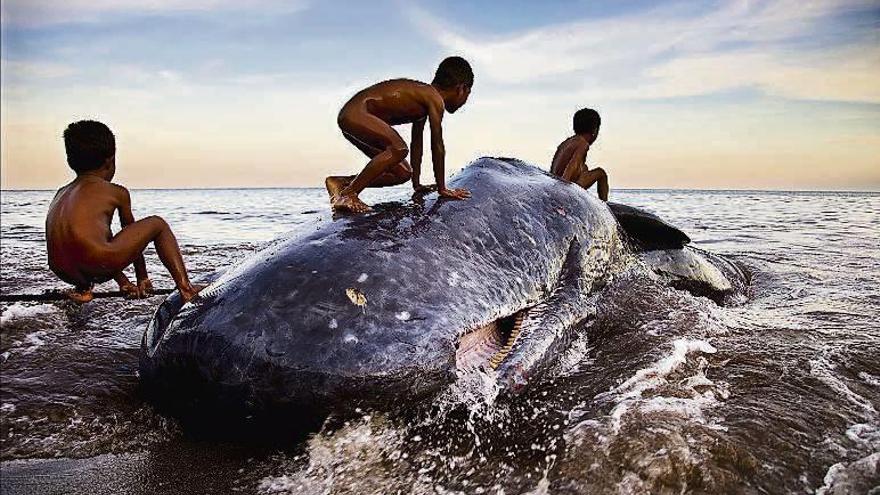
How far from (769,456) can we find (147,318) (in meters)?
4.55

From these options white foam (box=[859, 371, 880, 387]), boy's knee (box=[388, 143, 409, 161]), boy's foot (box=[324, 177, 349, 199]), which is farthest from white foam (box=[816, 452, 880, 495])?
boy's foot (box=[324, 177, 349, 199])

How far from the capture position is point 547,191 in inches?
198

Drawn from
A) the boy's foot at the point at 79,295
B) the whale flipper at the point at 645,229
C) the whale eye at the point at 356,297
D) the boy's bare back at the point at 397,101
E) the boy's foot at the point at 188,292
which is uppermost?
the boy's bare back at the point at 397,101

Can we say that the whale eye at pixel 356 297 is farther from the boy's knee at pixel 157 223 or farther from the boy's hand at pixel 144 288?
the boy's hand at pixel 144 288

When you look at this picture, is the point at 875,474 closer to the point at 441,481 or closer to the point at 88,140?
→ the point at 441,481

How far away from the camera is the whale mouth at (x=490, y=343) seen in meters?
3.45

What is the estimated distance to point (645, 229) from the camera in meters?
6.09

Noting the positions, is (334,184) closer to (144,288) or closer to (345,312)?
(144,288)

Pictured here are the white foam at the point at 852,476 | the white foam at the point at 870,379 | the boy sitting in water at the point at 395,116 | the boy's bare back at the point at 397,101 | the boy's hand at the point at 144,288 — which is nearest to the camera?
the white foam at the point at 852,476

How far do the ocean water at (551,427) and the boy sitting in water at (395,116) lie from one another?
101cm

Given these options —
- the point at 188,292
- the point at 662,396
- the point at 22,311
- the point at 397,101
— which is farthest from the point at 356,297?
the point at 22,311

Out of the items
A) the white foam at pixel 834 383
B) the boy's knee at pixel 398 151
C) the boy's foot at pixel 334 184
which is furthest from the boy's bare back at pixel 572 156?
the white foam at pixel 834 383

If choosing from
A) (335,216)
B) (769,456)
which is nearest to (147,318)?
(335,216)

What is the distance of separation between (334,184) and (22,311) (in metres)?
2.83
